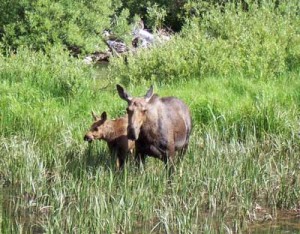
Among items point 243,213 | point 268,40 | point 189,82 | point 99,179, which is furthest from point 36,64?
point 243,213

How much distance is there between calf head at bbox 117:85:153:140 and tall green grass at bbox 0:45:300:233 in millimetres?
573

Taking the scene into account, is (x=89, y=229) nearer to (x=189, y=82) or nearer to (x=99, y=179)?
(x=99, y=179)

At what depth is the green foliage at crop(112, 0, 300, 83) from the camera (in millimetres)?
13070

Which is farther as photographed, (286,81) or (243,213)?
(286,81)

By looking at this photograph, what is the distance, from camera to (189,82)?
1255cm

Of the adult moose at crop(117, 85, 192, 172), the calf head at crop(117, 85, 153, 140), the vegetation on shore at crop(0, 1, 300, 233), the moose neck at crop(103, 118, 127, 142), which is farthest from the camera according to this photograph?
the moose neck at crop(103, 118, 127, 142)

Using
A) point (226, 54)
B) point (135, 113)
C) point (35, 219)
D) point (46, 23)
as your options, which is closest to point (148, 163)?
point (135, 113)

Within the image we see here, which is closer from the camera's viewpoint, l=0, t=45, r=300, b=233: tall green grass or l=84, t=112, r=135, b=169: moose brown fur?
l=0, t=45, r=300, b=233: tall green grass

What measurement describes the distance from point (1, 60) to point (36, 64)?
792 millimetres

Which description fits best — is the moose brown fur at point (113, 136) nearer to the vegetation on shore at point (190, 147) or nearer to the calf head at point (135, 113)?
the vegetation on shore at point (190, 147)

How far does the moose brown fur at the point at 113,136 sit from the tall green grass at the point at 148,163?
0.55ft

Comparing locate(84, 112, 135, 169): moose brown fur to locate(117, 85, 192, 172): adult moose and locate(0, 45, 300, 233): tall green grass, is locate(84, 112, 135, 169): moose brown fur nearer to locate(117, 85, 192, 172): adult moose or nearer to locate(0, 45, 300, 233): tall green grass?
locate(0, 45, 300, 233): tall green grass

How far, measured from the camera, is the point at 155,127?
8.65 metres

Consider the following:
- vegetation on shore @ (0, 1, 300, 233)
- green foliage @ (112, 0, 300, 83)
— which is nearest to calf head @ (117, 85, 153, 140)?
vegetation on shore @ (0, 1, 300, 233)
